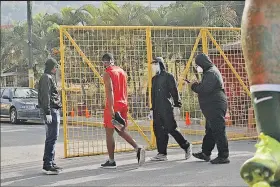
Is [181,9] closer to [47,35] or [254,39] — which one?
[47,35]

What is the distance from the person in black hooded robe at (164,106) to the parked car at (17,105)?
5.66 m

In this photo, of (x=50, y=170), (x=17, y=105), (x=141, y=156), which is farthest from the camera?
(x=17, y=105)

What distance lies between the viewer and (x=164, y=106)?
27.8ft

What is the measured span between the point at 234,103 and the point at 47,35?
683cm

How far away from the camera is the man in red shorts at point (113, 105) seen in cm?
771

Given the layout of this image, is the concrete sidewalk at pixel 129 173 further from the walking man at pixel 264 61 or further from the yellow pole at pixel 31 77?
the walking man at pixel 264 61

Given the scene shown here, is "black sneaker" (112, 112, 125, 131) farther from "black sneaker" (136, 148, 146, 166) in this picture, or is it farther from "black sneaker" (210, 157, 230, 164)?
"black sneaker" (210, 157, 230, 164)

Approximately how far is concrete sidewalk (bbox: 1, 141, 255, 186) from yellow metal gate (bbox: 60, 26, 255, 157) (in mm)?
847

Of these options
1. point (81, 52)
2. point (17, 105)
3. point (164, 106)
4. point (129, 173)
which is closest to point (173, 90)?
point (164, 106)

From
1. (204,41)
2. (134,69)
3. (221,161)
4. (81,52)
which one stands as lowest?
(221,161)

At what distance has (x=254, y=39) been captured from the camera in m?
1.04

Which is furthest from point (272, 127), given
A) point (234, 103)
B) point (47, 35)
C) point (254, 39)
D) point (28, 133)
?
point (47, 35)

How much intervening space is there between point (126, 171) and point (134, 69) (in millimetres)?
3265

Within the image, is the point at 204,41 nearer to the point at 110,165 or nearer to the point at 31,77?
the point at 110,165
